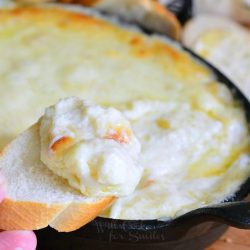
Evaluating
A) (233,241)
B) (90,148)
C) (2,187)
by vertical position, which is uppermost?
(90,148)

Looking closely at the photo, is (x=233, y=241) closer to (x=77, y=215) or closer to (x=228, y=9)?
(x=77, y=215)

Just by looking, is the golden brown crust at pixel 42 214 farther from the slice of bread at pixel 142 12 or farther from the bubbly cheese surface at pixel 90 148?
the slice of bread at pixel 142 12

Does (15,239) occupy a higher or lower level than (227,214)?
lower

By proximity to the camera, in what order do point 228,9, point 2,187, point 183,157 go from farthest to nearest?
point 228,9 → point 183,157 → point 2,187

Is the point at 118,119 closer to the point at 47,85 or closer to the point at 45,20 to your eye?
the point at 47,85

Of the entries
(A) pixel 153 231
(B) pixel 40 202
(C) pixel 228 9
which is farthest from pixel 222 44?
(B) pixel 40 202

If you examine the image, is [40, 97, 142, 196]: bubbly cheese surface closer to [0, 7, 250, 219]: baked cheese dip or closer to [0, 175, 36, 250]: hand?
[0, 7, 250, 219]: baked cheese dip
